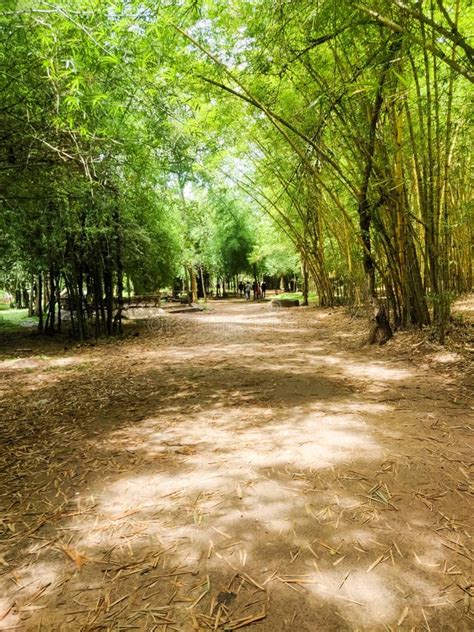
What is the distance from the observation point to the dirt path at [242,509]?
1.08 metres

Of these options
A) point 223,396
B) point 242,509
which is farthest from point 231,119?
point 242,509

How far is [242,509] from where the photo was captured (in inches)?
59.8

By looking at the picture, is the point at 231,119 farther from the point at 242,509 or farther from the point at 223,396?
the point at 242,509

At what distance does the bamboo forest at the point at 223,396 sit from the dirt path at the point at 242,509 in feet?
0.03

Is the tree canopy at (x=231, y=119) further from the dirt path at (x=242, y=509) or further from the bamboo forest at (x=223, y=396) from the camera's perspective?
the dirt path at (x=242, y=509)

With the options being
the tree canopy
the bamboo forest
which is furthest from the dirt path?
the tree canopy

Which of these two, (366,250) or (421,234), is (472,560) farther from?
(421,234)

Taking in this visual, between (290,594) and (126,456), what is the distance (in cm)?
128

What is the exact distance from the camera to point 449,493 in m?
1.57

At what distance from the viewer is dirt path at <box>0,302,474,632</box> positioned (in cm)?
108

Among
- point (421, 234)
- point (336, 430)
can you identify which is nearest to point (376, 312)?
point (421, 234)

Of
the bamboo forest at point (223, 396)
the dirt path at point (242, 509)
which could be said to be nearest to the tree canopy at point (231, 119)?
the bamboo forest at point (223, 396)

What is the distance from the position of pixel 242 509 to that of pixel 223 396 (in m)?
1.66

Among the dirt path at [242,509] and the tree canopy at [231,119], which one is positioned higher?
the tree canopy at [231,119]
